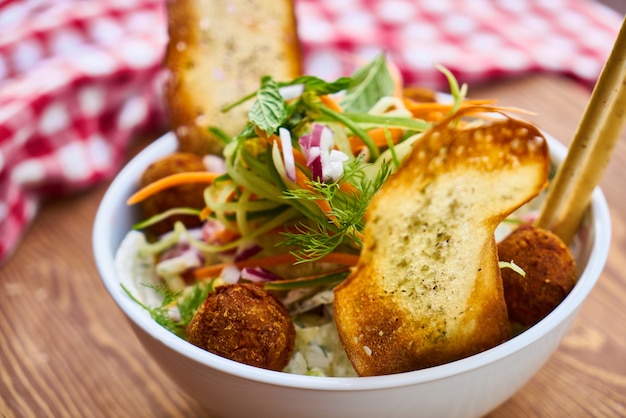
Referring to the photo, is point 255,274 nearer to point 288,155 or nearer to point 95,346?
point 288,155

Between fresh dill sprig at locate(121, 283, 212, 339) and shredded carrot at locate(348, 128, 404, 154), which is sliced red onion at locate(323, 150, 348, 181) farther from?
fresh dill sprig at locate(121, 283, 212, 339)

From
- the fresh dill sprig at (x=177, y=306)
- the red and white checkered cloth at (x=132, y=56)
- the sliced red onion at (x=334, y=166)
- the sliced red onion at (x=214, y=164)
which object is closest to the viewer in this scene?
the sliced red onion at (x=334, y=166)

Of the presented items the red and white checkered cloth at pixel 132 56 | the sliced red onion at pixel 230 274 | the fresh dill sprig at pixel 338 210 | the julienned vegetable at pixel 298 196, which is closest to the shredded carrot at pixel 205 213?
the julienned vegetable at pixel 298 196

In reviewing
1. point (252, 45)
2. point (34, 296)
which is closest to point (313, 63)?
point (252, 45)

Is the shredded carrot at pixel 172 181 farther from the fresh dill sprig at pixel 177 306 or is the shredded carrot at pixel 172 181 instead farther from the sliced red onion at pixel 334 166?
the sliced red onion at pixel 334 166

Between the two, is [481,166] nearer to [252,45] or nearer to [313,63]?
[252,45]

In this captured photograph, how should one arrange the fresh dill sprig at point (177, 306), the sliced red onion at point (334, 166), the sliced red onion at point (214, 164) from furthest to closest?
the sliced red onion at point (214, 164), the fresh dill sprig at point (177, 306), the sliced red onion at point (334, 166)

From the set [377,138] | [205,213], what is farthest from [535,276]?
[205,213]

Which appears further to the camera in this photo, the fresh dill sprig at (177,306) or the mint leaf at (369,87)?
the mint leaf at (369,87)
